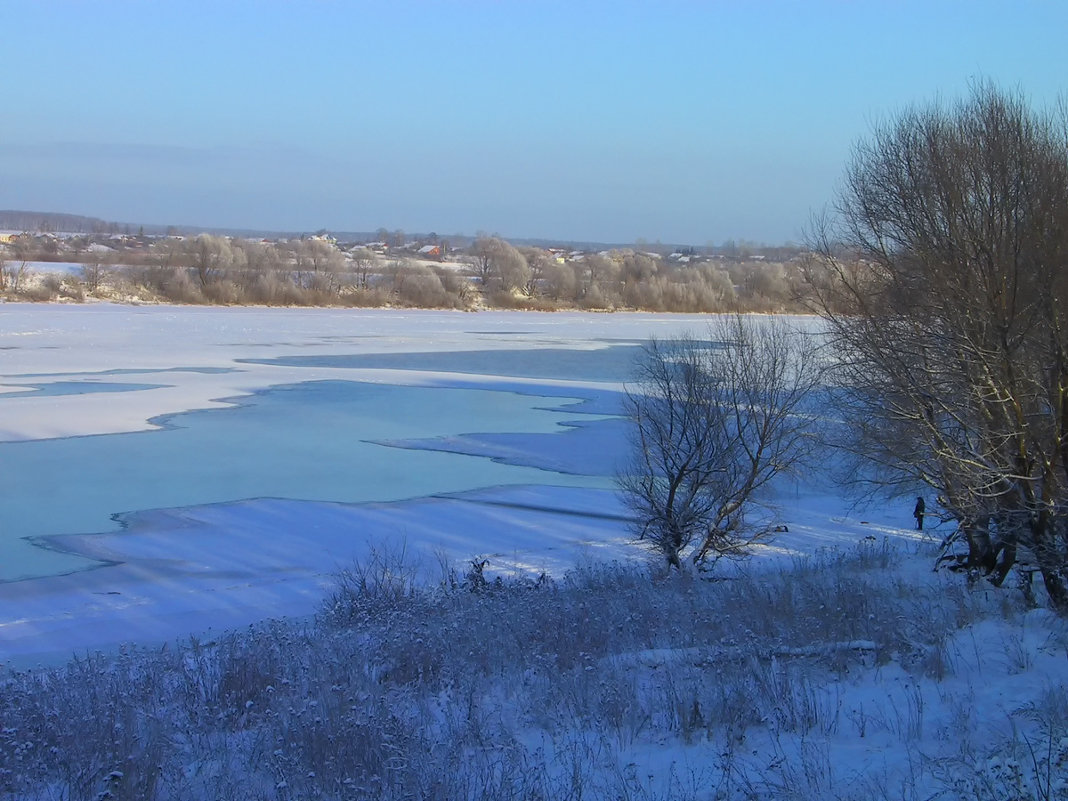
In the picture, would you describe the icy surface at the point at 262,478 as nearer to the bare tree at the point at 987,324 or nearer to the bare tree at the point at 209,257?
the bare tree at the point at 987,324

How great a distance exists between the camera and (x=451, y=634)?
6.43m

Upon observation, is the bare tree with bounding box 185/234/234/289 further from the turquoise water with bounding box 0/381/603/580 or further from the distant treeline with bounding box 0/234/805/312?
the turquoise water with bounding box 0/381/603/580

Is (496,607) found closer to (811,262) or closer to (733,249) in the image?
(811,262)

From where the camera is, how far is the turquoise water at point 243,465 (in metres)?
12.4

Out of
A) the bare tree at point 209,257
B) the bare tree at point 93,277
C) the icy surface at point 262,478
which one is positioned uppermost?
the bare tree at point 209,257

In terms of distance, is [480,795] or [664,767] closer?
[480,795]

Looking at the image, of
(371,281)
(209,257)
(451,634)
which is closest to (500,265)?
(371,281)

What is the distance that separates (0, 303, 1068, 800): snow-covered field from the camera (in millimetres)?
3963

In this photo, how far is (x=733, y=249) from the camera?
11375 cm

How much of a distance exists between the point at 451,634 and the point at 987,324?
4.74 m

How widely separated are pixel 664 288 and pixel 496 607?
59.2 meters

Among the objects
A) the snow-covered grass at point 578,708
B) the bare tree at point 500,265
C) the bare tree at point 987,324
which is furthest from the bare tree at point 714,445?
the bare tree at point 500,265

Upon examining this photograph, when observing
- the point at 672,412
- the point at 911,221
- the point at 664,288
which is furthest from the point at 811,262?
the point at 664,288

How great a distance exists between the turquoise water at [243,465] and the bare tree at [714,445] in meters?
1.81
